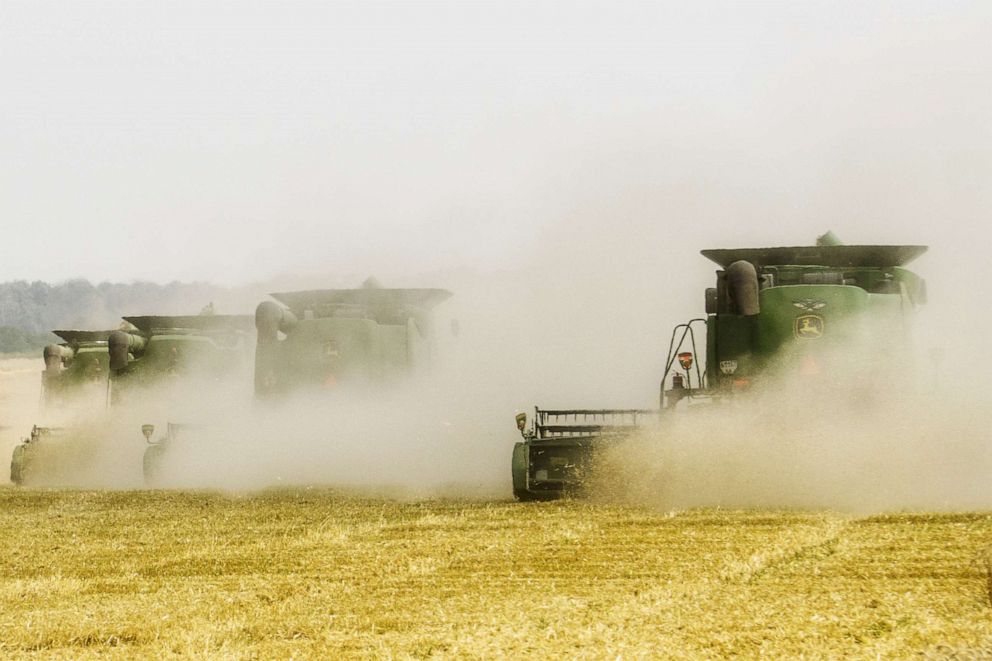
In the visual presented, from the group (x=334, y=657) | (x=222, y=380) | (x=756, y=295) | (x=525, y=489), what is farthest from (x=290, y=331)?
(x=334, y=657)

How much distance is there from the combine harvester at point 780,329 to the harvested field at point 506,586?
1.77 metres

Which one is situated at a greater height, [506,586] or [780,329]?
[780,329]

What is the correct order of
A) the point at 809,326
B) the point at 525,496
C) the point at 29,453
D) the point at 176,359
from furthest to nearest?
1. the point at 176,359
2. the point at 29,453
3. the point at 525,496
4. the point at 809,326

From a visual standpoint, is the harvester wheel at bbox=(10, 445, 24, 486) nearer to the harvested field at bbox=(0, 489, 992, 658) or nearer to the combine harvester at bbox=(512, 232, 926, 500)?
the harvested field at bbox=(0, 489, 992, 658)

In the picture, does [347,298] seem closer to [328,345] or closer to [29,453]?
[328,345]

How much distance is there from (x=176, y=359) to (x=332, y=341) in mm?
7322

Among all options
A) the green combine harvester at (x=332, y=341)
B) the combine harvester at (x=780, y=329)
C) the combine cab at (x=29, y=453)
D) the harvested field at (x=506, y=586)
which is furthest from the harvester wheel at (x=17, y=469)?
the combine harvester at (x=780, y=329)

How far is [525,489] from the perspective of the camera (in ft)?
53.2

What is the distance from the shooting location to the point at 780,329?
16047 millimetres

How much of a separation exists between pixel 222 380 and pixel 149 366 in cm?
187

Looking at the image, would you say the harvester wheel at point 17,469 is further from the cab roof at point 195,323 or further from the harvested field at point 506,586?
the harvested field at point 506,586

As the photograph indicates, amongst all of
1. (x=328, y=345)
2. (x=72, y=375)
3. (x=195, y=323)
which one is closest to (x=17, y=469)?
(x=195, y=323)

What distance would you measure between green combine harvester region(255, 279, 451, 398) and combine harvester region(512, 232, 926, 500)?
7.35 meters

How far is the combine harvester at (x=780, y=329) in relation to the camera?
15844 mm
